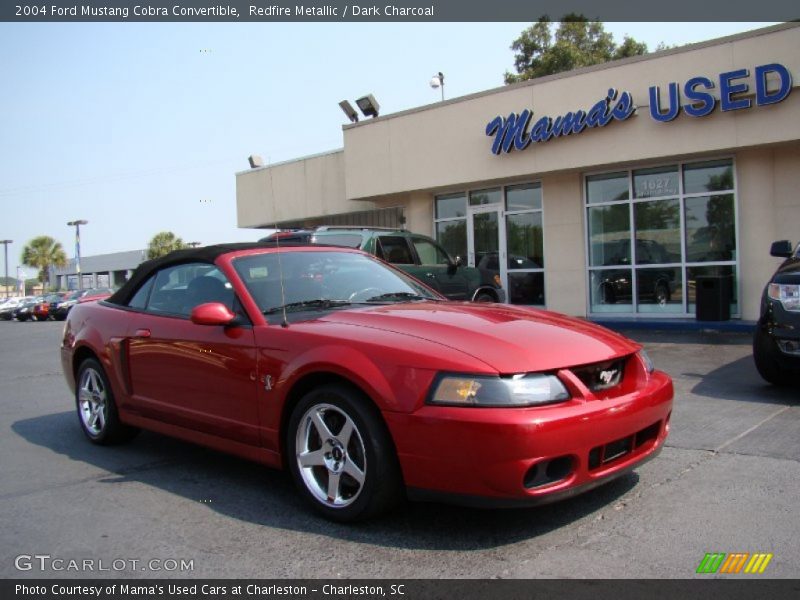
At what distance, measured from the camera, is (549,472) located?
10.4ft

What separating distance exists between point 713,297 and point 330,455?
10.0 metres

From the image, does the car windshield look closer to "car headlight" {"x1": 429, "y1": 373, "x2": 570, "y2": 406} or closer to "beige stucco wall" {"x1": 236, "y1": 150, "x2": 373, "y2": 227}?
"car headlight" {"x1": 429, "y1": 373, "x2": 570, "y2": 406}

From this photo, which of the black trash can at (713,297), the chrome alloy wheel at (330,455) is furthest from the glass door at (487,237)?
the chrome alloy wheel at (330,455)

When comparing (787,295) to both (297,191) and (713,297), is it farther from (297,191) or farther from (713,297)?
(297,191)

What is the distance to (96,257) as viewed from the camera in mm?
75312

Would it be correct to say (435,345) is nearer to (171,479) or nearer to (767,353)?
(171,479)

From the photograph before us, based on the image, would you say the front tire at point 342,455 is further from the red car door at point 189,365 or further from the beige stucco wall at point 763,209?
the beige stucco wall at point 763,209

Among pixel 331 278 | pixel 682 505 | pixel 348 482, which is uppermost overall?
pixel 331 278

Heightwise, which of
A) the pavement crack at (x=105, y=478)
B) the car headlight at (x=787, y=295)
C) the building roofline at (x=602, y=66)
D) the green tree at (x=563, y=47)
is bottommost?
the pavement crack at (x=105, y=478)

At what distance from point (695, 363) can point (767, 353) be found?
6.36 ft

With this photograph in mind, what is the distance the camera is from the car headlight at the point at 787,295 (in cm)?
614

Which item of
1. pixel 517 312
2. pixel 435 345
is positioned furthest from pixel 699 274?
pixel 435 345

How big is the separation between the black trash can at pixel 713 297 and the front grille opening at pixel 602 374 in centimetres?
910

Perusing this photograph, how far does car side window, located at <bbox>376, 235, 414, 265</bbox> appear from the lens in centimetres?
1051
